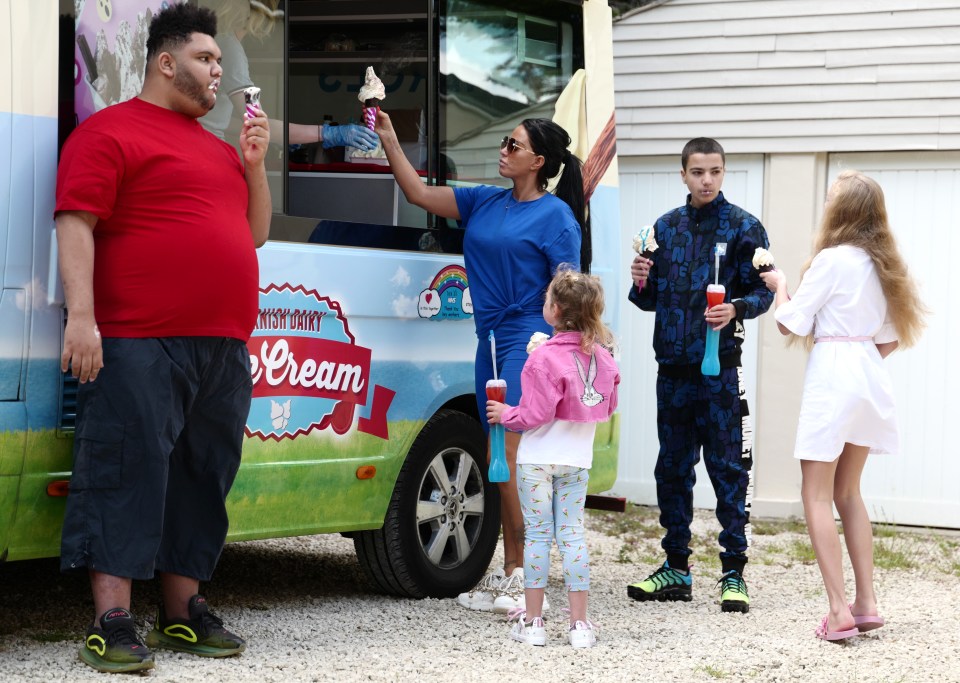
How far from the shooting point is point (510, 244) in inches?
Answer: 217

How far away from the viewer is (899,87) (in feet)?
29.1

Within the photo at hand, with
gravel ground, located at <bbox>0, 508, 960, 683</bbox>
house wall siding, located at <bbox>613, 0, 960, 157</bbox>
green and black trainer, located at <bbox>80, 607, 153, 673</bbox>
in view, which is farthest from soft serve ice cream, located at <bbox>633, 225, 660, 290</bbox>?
house wall siding, located at <bbox>613, 0, 960, 157</bbox>

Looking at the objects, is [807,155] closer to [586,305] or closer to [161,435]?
[586,305]

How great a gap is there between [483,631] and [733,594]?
1231 mm

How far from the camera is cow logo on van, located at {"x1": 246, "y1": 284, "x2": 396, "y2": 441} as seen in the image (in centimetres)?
496

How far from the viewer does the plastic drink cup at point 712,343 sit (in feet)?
18.6

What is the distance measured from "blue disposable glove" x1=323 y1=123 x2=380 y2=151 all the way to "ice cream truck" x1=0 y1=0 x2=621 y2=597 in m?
0.04

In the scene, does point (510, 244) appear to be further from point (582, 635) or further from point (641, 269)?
point (582, 635)

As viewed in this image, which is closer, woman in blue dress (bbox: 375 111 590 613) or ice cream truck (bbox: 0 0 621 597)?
ice cream truck (bbox: 0 0 621 597)

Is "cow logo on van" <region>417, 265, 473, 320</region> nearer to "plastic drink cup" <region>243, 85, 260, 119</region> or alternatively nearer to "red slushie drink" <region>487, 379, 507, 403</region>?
"red slushie drink" <region>487, 379, 507, 403</region>

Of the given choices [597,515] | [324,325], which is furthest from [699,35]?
[324,325]

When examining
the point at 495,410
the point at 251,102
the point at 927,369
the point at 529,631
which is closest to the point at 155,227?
the point at 251,102

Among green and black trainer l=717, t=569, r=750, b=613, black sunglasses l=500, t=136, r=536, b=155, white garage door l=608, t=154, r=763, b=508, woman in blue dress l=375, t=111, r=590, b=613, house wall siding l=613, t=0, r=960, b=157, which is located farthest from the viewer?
white garage door l=608, t=154, r=763, b=508

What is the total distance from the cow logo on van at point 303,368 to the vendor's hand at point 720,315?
55.4 inches
